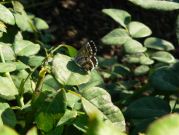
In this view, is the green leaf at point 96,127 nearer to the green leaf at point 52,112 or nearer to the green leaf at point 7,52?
the green leaf at point 52,112

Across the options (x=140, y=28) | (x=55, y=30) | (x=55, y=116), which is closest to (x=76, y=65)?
(x=55, y=116)

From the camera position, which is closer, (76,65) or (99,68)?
(76,65)

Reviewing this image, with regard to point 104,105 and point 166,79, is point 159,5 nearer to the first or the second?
point 166,79

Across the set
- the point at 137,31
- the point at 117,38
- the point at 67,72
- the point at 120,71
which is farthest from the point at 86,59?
the point at 120,71

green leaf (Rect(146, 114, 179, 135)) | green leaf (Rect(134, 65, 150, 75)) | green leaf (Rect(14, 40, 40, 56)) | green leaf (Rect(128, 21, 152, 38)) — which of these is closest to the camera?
green leaf (Rect(146, 114, 179, 135))

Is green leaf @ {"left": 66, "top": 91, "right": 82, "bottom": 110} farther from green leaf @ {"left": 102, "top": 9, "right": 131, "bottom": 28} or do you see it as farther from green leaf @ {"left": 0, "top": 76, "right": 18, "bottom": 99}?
green leaf @ {"left": 102, "top": 9, "right": 131, "bottom": 28}

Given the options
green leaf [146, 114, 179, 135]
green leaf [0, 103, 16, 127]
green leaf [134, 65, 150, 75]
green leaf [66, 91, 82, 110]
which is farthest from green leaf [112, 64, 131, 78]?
green leaf [146, 114, 179, 135]

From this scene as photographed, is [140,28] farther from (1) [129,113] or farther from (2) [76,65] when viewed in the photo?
(2) [76,65]
